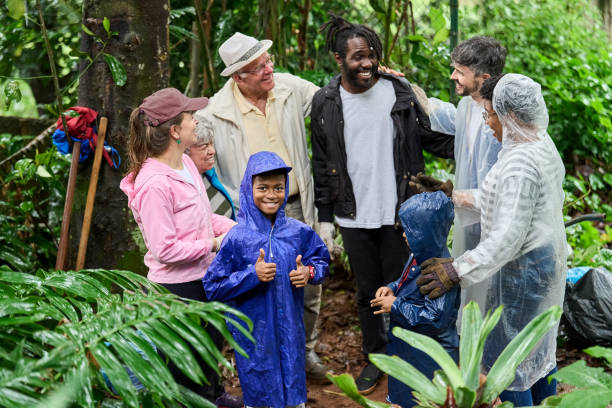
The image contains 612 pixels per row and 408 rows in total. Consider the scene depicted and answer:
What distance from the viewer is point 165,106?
9.74ft

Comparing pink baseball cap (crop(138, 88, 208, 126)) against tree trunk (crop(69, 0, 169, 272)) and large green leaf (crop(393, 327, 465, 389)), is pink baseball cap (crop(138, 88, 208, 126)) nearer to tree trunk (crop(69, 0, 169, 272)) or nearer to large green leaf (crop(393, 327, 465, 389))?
tree trunk (crop(69, 0, 169, 272))

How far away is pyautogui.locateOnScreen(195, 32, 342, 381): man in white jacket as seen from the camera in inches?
138

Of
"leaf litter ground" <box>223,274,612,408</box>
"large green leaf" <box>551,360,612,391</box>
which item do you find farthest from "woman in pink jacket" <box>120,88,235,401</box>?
"large green leaf" <box>551,360,612,391</box>

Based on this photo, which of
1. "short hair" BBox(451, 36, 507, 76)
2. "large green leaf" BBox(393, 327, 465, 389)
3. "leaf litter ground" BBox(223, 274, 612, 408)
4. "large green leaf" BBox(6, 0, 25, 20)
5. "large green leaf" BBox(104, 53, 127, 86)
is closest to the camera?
"large green leaf" BBox(393, 327, 465, 389)

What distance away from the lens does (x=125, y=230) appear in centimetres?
365

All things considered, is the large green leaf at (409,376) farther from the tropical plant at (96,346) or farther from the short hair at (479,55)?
the short hair at (479,55)

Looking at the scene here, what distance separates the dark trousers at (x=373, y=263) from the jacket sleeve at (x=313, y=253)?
2.23ft

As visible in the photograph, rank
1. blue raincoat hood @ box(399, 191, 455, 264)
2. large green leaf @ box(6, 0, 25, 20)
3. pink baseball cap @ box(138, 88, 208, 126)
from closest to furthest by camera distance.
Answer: blue raincoat hood @ box(399, 191, 455, 264) → pink baseball cap @ box(138, 88, 208, 126) → large green leaf @ box(6, 0, 25, 20)

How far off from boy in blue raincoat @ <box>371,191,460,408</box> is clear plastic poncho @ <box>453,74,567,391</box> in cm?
13

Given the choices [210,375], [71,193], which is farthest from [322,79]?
[210,375]

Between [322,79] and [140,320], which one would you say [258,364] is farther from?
[322,79]

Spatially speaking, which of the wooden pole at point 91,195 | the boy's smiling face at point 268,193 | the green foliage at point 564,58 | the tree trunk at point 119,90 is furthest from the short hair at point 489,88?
the green foliage at point 564,58

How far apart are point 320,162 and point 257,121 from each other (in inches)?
15.3

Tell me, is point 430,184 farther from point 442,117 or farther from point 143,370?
point 143,370
